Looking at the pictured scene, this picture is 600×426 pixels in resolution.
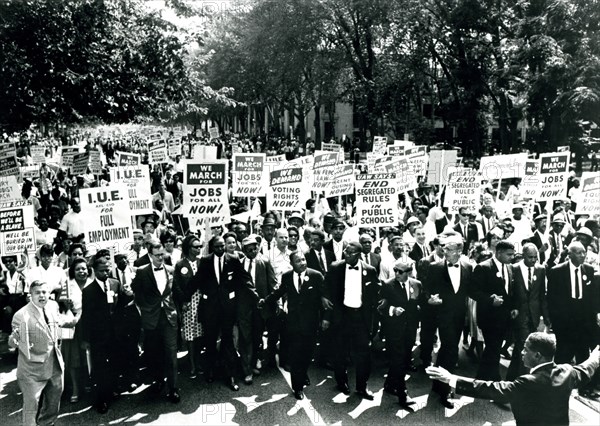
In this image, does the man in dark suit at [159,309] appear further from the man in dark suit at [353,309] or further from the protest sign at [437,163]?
the protest sign at [437,163]

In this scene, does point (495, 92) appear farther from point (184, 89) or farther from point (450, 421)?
point (450, 421)

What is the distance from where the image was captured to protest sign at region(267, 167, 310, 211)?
38.1ft

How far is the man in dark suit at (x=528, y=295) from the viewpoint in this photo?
305 inches

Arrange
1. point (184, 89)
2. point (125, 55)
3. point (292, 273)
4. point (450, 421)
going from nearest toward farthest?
point (450, 421) < point (292, 273) < point (125, 55) < point (184, 89)

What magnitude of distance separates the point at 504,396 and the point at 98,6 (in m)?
14.1

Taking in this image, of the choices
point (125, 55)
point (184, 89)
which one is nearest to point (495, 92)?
point (184, 89)

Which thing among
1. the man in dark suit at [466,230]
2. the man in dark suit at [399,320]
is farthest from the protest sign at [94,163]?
the man in dark suit at [399,320]

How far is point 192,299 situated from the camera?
837 centimetres

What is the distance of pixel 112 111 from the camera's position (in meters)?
17.2

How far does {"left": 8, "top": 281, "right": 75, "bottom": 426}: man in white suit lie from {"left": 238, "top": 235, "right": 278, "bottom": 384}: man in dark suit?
7.86 ft

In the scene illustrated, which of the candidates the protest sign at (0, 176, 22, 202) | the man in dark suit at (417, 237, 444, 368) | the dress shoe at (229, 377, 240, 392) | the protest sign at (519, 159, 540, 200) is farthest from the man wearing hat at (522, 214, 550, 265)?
the protest sign at (0, 176, 22, 202)

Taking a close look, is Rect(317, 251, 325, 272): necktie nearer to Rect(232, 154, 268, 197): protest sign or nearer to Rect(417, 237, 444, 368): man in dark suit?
Rect(417, 237, 444, 368): man in dark suit

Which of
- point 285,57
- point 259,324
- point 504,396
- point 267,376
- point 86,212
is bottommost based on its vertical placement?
point 267,376

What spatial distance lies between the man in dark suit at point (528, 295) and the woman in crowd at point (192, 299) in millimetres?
4005
